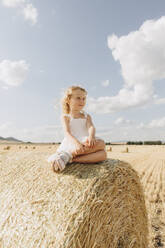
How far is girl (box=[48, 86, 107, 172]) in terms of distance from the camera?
2.52 meters

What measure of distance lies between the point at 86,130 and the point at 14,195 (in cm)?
130

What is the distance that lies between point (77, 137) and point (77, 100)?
1.91 ft

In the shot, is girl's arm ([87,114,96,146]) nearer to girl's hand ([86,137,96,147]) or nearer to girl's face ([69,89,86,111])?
girl's hand ([86,137,96,147])

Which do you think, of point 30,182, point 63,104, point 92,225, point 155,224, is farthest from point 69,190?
point 155,224

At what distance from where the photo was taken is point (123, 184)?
2.80 m

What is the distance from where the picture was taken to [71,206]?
6.68 feet

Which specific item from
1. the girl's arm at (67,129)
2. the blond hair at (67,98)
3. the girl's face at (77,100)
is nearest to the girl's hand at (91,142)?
the girl's arm at (67,129)

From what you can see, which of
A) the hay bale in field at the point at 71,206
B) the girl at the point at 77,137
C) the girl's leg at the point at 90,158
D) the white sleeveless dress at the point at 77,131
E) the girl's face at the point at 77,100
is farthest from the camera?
the girl's face at the point at 77,100

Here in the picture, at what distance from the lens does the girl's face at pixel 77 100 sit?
308cm

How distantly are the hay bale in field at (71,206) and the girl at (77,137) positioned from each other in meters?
0.14

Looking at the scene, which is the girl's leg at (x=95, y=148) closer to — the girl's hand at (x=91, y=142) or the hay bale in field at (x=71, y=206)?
the girl's hand at (x=91, y=142)

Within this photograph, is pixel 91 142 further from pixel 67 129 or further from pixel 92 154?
pixel 67 129

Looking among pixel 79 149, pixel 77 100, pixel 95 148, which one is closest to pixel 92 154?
pixel 95 148

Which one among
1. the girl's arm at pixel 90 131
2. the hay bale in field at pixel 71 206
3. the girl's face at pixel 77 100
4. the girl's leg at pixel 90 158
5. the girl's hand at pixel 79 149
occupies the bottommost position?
the hay bale in field at pixel 71 206
